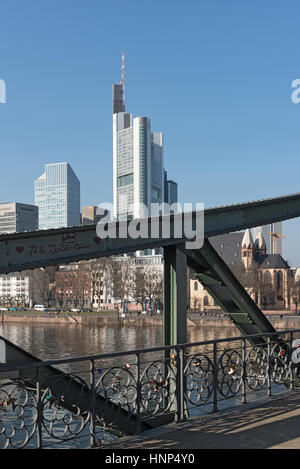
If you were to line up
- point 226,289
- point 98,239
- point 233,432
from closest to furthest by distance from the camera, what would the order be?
point 233,432
point 98,239
point 226,289

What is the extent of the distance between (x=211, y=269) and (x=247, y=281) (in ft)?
288

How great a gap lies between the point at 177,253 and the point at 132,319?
75755 millimetres

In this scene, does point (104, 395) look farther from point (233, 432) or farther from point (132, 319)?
point (132, 319)

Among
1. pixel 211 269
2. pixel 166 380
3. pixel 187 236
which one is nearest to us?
pixel 166 380

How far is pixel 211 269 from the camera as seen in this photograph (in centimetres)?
831

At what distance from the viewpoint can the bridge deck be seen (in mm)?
5863

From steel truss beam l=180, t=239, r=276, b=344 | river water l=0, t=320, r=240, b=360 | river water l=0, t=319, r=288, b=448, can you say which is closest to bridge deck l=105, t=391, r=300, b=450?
steel truss beam l=180, t=239, r=276, b=344

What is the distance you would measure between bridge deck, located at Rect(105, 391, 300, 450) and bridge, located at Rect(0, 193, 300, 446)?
492 mm

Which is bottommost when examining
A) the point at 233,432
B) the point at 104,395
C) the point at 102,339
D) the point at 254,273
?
the point at 102,339

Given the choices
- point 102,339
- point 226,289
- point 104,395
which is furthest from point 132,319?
point 104,395

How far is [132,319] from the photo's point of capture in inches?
3236
